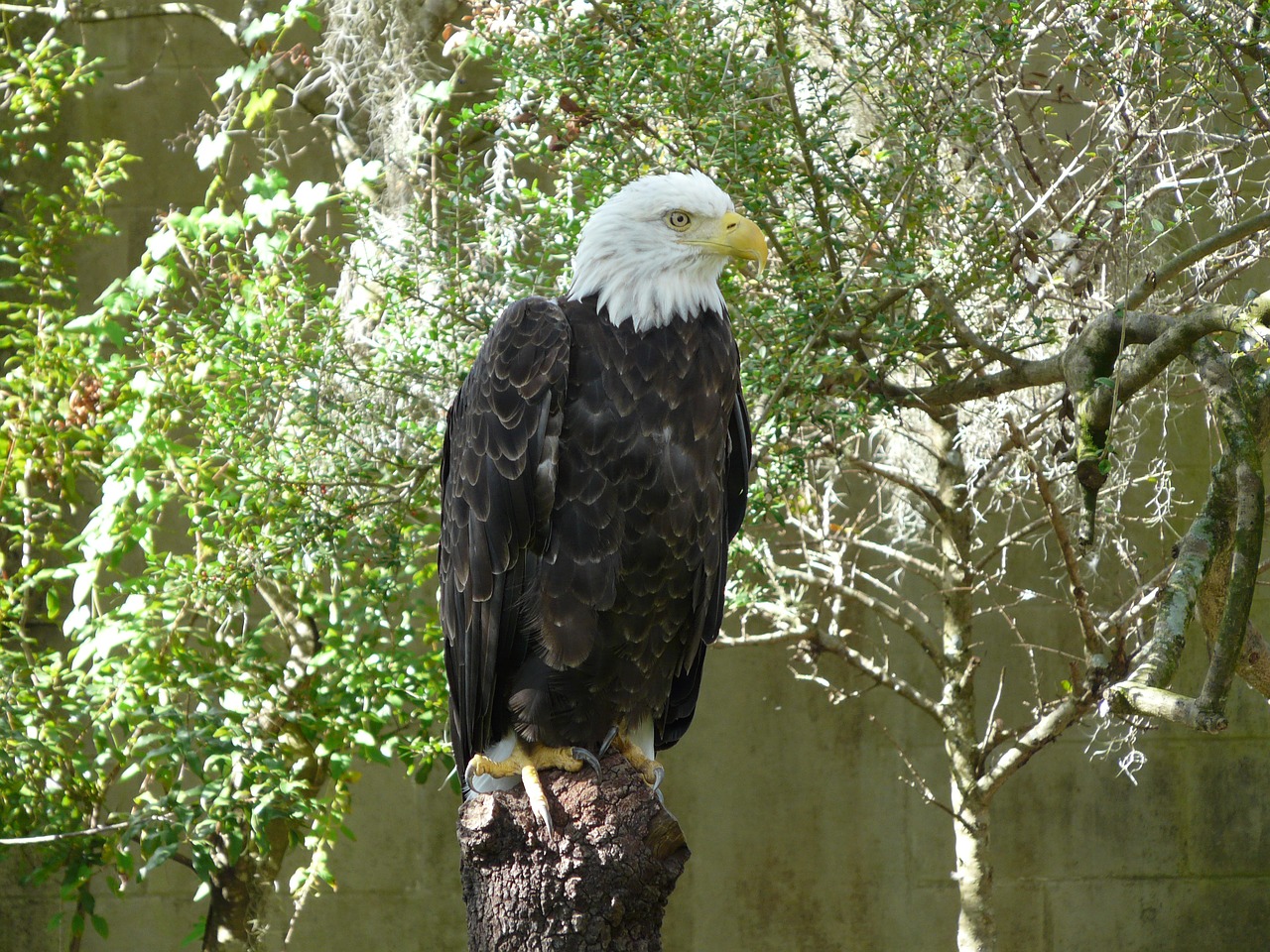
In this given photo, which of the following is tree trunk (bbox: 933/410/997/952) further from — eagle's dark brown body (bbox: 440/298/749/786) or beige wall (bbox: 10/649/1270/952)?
eagle's dark brown body (bbox: 440/298/749/786)

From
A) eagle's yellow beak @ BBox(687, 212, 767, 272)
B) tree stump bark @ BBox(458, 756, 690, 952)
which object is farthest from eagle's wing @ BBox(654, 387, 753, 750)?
tree stump bark @ BBox(458, 756, 690, 952)

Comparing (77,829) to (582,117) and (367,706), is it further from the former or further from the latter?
(582,117)

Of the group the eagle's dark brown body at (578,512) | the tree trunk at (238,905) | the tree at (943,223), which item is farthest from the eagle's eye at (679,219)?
the tree trunk at (238,905)

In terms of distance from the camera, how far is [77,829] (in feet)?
12.5

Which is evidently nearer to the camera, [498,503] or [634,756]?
[498,503]

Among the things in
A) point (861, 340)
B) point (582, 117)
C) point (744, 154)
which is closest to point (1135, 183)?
point (861, 340)

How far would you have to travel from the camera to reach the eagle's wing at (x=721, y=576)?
2.68 metres

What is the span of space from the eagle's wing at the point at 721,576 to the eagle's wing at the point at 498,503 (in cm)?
40

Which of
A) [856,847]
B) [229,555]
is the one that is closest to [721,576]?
[229,555]

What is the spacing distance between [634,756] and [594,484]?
60cm

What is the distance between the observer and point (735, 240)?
8.07 feet

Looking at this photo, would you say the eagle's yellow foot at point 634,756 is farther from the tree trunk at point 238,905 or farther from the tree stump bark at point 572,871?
the tree trunk at point 238,905

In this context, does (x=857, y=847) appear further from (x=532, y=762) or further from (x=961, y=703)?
(x=532, y=762)

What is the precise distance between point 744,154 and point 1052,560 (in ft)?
8.43
